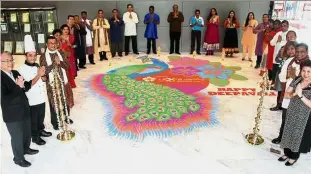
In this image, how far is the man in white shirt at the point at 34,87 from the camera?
3.65 m

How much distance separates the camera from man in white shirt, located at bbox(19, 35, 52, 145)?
3646mm

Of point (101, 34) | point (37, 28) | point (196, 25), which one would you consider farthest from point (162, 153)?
point (37, 28)

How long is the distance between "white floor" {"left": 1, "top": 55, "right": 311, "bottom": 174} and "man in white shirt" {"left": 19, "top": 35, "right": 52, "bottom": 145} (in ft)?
0.83

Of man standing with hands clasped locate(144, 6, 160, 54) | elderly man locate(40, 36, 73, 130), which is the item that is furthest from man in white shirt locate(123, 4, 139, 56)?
elderly man locate(40, 36, 73, 130)

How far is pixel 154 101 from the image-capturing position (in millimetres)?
5484

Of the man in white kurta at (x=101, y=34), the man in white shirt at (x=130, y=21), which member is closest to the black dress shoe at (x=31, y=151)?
the man in white kurta at (x=101, y=34)

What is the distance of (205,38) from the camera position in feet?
29.7

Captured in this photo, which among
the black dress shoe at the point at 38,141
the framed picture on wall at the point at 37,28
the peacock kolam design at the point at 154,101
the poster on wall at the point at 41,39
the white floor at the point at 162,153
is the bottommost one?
the white floor at the point at 162,153

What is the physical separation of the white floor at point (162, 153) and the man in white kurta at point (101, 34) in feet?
12.4

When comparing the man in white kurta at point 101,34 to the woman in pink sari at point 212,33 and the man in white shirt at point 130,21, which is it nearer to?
the man in white shirt at point 130,21

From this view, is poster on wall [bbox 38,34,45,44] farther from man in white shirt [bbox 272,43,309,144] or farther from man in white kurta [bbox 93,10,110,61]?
man in white shirt [bbox 272,43,309,144]

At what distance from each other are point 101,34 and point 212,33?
3197 mm

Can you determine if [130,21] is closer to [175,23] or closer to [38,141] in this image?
[175,23]

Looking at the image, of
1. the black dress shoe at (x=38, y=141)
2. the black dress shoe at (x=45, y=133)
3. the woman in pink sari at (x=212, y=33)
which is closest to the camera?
the black dress shoe at (x=38, y=141)
